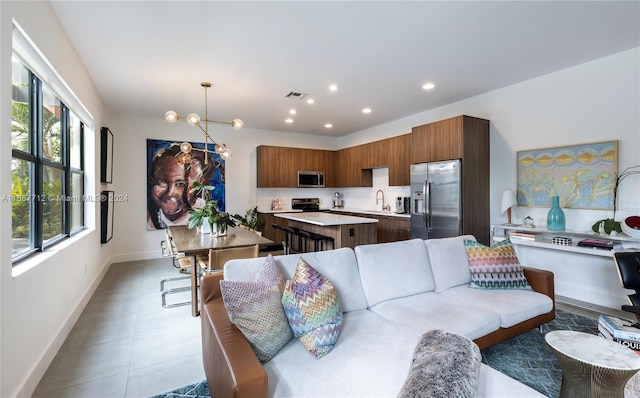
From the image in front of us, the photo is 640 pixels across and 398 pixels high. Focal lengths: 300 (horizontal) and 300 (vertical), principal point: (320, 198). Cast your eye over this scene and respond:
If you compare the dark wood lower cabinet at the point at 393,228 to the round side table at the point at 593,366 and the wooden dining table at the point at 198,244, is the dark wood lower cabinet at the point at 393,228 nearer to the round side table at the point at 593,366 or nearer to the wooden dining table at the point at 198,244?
the wooden dining table at the point at 198,244

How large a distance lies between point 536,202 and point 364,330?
11.1ft

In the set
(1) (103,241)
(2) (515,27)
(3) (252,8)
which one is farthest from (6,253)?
(2) (515,27)

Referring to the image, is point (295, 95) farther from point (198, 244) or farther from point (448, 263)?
point (448, 263)

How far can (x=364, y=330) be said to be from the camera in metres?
1.82

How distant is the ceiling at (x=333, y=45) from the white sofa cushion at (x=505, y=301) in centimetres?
231

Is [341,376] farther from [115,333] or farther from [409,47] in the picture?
[409,47]

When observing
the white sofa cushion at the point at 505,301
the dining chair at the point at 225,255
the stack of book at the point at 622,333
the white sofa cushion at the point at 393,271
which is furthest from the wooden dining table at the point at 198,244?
the stack of book at the point at 622,333

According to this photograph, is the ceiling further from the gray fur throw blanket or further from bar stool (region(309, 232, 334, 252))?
the gray fur throw blanket

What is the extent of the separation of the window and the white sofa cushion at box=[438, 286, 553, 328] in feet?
10.5

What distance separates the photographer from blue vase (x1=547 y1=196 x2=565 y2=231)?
3562 millimetres

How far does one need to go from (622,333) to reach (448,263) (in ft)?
3.73

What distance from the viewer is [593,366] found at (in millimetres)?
1449

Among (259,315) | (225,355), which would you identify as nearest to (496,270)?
(259,315)

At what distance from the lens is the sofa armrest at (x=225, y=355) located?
1.16 m
